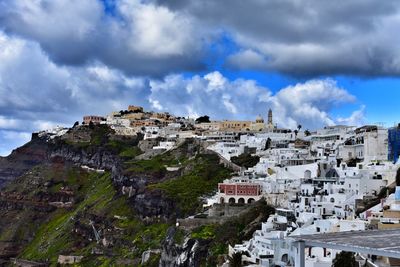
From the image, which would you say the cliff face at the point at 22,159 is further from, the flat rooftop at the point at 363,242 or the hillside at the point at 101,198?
the flat rooftop at the point at 363,242

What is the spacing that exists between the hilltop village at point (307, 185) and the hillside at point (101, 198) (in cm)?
491

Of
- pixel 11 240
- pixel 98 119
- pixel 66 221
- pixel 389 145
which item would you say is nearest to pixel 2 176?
pixel 98 119

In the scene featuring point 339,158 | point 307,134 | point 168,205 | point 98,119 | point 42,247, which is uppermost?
point 98,119

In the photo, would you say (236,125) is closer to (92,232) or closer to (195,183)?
(92,232)

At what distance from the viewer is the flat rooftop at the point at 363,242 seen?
1791cm

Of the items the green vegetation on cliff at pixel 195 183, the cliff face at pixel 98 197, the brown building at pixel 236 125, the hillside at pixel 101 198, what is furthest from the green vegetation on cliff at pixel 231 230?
the brown building at pixel 236 125

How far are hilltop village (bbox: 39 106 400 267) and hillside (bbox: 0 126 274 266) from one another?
4.91 metres

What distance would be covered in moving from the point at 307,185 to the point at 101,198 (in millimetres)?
62450

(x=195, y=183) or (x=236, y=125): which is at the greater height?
(x=236, y=125)

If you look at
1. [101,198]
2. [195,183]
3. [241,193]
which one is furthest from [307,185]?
[101,198]

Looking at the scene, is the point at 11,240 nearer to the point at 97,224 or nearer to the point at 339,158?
the point at 97,224

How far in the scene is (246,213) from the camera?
65.4m

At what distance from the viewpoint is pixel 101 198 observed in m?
117

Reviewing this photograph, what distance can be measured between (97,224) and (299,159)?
40982 millimetres
